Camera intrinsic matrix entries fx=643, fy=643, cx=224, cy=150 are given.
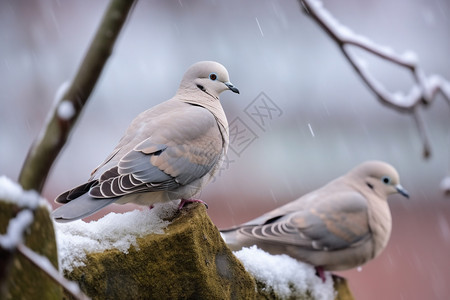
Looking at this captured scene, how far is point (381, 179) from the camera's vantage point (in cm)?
317

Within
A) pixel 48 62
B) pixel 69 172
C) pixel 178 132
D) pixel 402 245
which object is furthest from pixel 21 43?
pixel 178 132

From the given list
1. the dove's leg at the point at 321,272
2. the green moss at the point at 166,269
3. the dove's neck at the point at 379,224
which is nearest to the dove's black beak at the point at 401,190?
the dove's neck at the point at 379,224

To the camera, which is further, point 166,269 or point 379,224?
point 379,224

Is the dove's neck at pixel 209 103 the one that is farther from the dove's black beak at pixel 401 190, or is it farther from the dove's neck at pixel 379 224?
the dove's black beak at pixel 401 190

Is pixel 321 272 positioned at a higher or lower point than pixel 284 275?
lower

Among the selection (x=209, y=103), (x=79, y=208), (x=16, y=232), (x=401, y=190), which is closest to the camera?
(x=16, y=232)

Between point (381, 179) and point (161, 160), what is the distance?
1.29 metres

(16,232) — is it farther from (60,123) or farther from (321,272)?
(321,272)

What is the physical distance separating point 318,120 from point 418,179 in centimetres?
122

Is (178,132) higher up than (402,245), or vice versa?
(178,132)

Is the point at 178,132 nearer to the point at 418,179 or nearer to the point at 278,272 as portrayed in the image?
the point at 278,272

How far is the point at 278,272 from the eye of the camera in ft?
8.35

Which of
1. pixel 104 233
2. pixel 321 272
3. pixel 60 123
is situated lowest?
pixel 321 272

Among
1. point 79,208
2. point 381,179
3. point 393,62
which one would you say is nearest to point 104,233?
point 79,208
